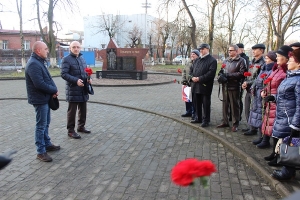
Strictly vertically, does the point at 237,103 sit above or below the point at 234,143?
above

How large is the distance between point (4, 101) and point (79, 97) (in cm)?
645

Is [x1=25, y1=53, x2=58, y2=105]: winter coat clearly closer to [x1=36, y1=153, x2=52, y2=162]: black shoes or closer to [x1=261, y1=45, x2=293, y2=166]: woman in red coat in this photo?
[x1=36, y1=153, x2=52, y2=162]: black shoes

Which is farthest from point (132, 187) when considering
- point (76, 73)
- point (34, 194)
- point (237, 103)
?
point (237, 103)

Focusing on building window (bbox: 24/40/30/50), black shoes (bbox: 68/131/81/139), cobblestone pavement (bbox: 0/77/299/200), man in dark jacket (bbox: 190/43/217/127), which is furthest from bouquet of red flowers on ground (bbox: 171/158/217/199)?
building window (bbox: 24/40/30/50)

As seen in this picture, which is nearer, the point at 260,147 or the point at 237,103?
the point at 260,147

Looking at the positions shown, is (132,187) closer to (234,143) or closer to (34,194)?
(34,194)

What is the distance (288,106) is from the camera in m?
3.75

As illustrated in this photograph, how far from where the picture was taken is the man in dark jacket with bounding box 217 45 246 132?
20.0 feet

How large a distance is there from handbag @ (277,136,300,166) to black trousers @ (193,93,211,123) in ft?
10.5

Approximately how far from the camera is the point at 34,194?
3545 mm

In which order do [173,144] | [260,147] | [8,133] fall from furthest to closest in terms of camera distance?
[8,133] → [173,144] → [260,147]

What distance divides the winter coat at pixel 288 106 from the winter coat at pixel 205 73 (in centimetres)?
265

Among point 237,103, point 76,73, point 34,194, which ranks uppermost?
point 76,73

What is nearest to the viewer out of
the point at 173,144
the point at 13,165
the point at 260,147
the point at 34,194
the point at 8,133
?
the point at 34,194
